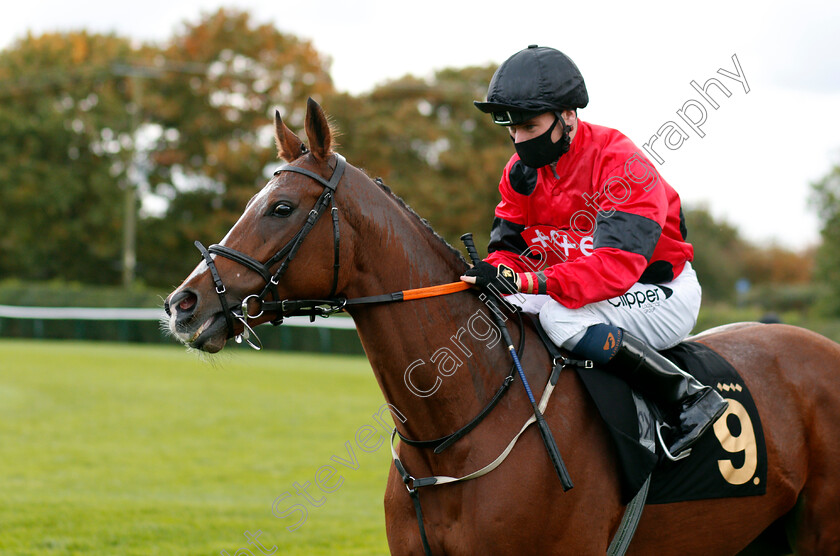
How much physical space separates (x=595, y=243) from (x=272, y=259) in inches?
46.0

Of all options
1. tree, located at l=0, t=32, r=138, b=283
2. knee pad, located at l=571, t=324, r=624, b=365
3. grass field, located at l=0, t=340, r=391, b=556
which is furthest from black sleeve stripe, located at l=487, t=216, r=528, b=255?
tree, located at l=0, t=32, r=138, b=283

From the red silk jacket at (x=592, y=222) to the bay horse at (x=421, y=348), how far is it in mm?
367

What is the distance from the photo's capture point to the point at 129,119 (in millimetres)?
33156

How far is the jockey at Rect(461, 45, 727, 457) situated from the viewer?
300 cm

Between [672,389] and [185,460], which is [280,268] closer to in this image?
[672,389]

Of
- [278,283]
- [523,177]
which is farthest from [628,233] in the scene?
[278,283]

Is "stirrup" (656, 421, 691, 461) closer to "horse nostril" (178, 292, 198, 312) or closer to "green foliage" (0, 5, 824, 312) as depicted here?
"horse nostril" (178, 292, 198, 312)

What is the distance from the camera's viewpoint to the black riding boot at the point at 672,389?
3.10m

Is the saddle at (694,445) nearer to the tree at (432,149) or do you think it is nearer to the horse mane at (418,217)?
the horse mane at (418,217)

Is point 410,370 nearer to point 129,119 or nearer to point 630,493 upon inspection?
point 630,493

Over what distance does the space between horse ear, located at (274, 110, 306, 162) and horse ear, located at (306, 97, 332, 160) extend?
3.8 inches

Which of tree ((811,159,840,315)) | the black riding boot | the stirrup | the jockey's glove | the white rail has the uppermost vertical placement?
the jockey's glove

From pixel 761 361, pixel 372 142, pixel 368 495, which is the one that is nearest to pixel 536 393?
pixel 761 361

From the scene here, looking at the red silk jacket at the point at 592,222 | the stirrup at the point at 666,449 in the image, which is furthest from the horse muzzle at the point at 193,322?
the stirrup at the point at 666,449
